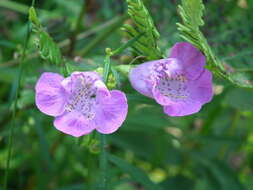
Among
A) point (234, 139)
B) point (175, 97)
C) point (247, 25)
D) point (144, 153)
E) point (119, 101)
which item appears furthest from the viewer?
point (144, 153)

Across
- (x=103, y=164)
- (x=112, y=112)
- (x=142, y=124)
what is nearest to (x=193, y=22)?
(x=112, y=112)

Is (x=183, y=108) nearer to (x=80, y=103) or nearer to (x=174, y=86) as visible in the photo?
(x=174, y=86)

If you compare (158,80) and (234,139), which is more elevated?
(158,80)

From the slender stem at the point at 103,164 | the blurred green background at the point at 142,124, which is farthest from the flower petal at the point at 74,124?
the blurred green background at the point at 142,124

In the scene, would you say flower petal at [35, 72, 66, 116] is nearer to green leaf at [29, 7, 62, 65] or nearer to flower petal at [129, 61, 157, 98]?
green leaf at [29, 7, 62, 65]

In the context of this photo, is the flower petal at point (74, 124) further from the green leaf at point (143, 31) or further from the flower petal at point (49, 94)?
the green leaf at point (143, 31)

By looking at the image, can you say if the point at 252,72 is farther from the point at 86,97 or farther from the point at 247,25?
the point at 86,97

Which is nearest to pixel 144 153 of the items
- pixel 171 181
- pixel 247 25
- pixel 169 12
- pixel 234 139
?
pixel 171 181
